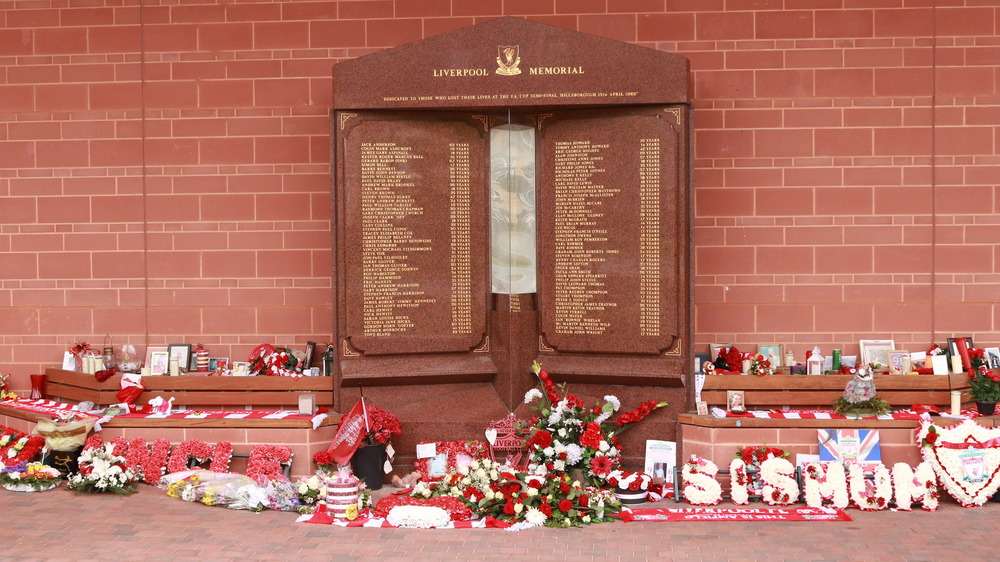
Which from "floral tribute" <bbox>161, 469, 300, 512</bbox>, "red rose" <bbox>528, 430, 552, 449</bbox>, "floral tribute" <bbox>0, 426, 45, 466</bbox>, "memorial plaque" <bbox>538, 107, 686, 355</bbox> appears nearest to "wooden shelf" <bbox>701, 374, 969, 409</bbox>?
"memorial plaque" <bbox>538, 107, 686, 355</bbox>

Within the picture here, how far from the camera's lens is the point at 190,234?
709cm

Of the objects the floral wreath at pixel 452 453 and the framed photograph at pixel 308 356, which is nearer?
the floral wreath at pixel 452 453

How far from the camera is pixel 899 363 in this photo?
6578 mm

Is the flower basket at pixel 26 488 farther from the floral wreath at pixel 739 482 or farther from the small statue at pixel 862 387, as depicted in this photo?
the small statue at pixel 862 387

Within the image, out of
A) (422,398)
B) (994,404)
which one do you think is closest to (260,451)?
(422,398)

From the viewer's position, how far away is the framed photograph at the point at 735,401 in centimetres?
633

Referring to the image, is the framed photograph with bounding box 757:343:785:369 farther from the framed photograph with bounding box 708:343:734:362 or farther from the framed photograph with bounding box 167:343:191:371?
the framed photograph with bounding box 167:343:191:371

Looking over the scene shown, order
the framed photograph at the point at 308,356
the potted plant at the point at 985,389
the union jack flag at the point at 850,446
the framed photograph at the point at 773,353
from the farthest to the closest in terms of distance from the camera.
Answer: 1. the framed photograph at the point at 308,356
2. the framed photograph at the point at 773,353
3. the potted plant at the point at 985,389
4. the union jack flag at the point at 850,446

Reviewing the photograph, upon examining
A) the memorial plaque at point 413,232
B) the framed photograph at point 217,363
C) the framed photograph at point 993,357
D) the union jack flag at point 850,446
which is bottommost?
the union jack flag at point 850,446

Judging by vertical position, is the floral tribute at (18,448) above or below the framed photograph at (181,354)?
below

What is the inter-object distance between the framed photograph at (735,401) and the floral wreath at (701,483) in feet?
1.63

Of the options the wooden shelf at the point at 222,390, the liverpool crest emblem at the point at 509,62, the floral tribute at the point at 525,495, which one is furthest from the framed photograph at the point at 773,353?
the wooden shelf at the point at 222,390

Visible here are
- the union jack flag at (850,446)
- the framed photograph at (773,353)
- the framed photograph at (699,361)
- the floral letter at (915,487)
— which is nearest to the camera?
the floral letter at (915,487)

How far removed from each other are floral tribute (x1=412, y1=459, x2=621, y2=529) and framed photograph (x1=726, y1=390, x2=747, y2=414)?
1.18 metres
